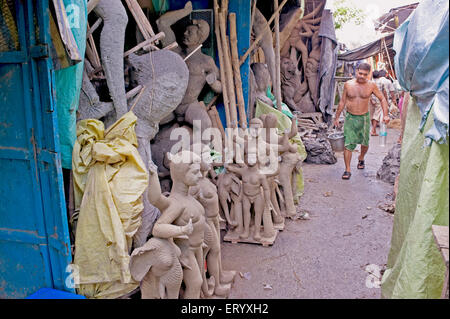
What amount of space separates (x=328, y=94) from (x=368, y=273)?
7.62 m

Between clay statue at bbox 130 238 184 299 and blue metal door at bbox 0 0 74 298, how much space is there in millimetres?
633

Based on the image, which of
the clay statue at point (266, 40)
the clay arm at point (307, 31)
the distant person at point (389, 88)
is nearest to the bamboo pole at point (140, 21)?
the clay statue at point (266, 40)

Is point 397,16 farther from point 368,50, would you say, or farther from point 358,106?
point 358,106

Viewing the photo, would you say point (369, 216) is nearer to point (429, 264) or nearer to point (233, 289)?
point (233, 289)

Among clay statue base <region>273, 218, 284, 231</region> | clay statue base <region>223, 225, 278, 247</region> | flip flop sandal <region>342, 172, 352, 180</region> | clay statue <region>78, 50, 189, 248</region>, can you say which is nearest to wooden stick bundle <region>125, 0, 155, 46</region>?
clay statue <region>78, 50, 189, 248</region>

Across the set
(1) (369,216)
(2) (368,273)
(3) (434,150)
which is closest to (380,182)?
(1) (369,216)

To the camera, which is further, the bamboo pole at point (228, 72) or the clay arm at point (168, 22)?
the bamboo pole at point (228, 72)

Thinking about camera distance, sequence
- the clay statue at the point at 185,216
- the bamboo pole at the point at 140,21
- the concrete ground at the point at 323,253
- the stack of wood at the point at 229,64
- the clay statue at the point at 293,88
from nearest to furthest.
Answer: the clay statue at the point at 185,216, the concrete ground at the point at 323,253, the bamboo pole at the point at 140,21, the stack of wood at the point at 229,64, the clay statue at the point at 293,88

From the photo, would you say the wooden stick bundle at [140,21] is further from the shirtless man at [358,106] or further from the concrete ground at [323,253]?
the shirtless man at [358,106]

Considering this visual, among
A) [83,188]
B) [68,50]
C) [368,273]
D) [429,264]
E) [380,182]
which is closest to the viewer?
[429,264]

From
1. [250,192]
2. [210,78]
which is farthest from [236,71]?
[250,192]

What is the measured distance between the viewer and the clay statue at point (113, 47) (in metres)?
3.73

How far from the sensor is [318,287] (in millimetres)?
3643

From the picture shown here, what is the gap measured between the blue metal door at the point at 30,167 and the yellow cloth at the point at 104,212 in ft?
0.77
